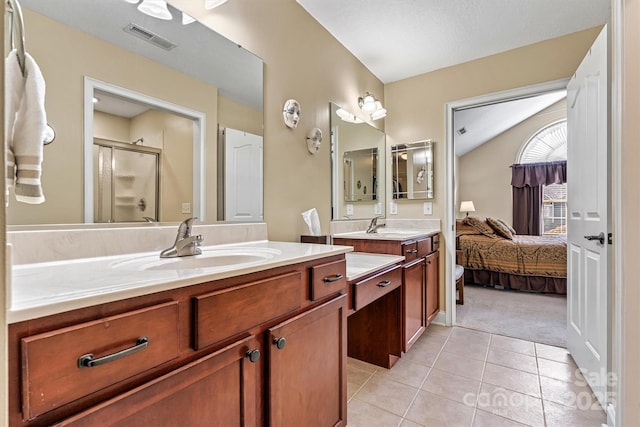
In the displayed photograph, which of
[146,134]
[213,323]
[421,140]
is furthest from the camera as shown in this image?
[421,140]

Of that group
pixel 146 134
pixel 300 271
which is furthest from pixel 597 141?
pixel 146 134

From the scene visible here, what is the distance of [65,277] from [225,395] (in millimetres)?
506

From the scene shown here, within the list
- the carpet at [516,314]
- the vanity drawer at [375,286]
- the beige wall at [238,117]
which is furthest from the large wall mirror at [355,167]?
the carpet at [516,314]

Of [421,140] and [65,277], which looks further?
[421,140]

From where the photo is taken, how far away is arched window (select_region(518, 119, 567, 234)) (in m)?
6.02

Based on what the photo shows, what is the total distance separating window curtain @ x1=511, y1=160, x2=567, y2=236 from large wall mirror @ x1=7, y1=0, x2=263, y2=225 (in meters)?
6.55

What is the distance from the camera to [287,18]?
190 cm

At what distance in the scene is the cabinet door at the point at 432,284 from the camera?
2482mm

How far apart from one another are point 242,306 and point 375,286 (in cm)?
95

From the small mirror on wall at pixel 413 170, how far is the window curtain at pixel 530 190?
4576mm

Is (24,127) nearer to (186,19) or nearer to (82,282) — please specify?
(82,282)

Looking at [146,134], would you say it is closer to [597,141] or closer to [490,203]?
[597,141]

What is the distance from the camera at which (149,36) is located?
1209mm

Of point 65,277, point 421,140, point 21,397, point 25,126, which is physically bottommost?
point 21,397
